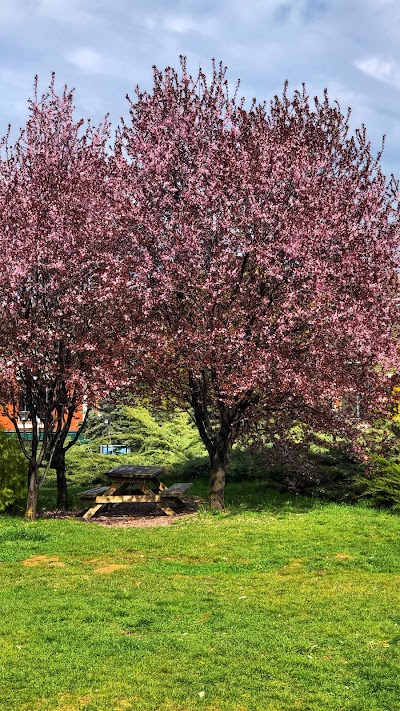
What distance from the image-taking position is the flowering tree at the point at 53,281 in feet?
43.9

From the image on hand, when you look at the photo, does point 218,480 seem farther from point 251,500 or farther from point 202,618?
point 202,618

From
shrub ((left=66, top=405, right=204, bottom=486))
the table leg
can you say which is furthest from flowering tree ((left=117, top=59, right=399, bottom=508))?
Result: shrub ((left=66, top=405, right=204, bottom=486))

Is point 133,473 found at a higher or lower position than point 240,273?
lower

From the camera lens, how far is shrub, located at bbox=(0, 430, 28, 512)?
14406 mm

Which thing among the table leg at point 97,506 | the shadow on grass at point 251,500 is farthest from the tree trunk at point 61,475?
the table leg at point 97,506

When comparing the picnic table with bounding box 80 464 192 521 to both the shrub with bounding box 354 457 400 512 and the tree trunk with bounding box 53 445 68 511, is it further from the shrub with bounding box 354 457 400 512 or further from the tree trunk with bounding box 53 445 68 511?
the shrub with bounding box 354 457 400 512

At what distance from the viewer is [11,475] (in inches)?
571

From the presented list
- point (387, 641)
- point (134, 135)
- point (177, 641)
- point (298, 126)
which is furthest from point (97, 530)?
point (298, 126)

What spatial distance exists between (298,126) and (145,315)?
281 inches

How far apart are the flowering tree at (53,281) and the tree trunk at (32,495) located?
22 mm

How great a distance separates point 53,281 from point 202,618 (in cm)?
843

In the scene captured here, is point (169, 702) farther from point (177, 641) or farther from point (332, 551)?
point (332, 551)

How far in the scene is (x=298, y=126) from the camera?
17016 mm

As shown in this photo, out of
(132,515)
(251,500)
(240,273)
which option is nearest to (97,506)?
(132,515)
